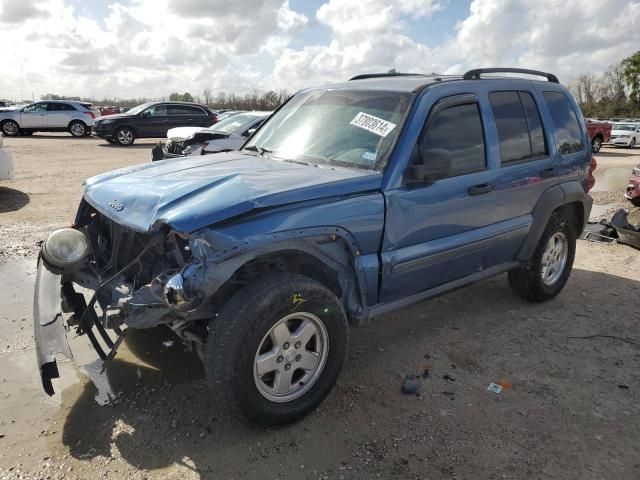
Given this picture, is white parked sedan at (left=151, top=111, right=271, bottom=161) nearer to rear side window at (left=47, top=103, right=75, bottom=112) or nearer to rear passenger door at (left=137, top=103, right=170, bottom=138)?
rear passenger door at (left=137, top=103, right=170, bottom=138)

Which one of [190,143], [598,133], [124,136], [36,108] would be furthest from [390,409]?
[36,108]

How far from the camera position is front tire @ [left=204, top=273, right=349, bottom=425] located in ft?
8.94

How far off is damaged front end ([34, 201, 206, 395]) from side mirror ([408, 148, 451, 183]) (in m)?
1.47

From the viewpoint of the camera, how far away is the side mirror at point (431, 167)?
3.30 meters

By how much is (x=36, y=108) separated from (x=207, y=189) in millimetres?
23405

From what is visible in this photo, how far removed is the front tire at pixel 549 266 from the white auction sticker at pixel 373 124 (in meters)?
2.05

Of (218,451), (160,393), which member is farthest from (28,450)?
(218,451)

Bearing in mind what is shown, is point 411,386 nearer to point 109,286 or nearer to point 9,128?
point 109,286

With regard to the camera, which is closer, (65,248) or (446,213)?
(65,248)

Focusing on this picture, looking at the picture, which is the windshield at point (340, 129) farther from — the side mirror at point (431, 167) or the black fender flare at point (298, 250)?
the black fender flare at point (298, 250)

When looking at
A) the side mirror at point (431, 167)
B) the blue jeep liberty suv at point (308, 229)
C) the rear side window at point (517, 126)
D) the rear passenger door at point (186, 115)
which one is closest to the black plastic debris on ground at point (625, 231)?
the blue jeep liberty suv at point (308, 229)

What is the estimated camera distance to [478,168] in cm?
390

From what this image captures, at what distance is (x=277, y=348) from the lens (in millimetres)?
2939

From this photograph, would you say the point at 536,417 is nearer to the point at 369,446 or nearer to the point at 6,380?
the point at 369,446
